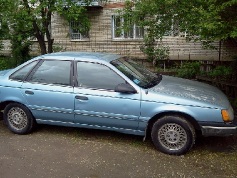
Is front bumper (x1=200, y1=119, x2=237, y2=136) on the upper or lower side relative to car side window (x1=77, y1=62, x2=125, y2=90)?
lower

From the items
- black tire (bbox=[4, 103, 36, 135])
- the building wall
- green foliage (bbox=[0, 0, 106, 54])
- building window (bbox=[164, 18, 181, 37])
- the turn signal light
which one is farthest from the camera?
the building wall

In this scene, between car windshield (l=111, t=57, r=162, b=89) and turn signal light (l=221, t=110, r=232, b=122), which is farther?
car windshield (l=111, t=57, r=162, b=89)

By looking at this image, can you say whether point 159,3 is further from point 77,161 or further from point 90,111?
point 77,161

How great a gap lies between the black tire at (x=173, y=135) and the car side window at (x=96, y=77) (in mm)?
999

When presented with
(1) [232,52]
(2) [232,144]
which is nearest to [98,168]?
(2) [232,144]

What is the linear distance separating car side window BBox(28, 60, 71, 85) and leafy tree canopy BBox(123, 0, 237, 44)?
8.64 ft

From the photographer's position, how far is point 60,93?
202 inches

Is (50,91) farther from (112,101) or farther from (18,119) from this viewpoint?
(112,101)

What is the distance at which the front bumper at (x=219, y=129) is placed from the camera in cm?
443

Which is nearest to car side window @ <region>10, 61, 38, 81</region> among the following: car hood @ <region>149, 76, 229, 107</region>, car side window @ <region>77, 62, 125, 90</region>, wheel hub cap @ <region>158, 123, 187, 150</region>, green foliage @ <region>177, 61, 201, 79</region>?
car side window @ <region>77, 62, 125, 90</region>

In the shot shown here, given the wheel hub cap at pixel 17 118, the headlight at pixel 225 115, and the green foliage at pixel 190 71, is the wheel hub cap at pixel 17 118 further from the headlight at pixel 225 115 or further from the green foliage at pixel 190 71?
the green foliage at pixel 190 71

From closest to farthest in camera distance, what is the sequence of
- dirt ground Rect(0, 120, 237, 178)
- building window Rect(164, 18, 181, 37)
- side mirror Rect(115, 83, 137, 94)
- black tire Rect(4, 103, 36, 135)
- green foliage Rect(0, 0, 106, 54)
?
dirt ground Rect(0, 120, 237, 178)
side mirror Rect(115, 83, 137, 94)
black tire Rect(4, 103, 36, 135)
building window Rect(164, 18, 181, 37)
green foliage Rect(0, 0, 106, 54)

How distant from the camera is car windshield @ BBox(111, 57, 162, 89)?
5.03 meters

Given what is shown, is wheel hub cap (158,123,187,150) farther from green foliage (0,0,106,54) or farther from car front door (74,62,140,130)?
green foliage (0,0,106,54)
